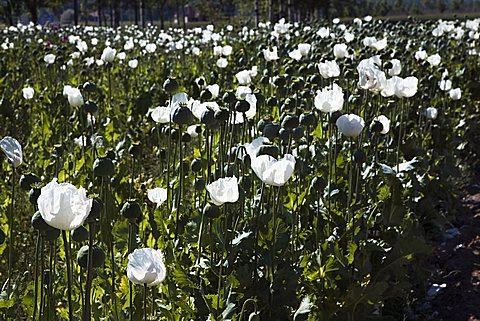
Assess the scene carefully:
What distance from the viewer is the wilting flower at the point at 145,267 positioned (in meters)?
1.75

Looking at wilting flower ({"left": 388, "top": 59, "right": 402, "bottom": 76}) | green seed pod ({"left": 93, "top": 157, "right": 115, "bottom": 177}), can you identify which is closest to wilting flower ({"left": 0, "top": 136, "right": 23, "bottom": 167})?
green seed pod ({"left": 93, "top": 157, "right": 115, "bottom": 177})

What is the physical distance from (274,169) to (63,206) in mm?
709

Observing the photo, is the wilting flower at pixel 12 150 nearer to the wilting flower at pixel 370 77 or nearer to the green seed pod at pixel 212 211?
the green seed pod at pixel 212 211

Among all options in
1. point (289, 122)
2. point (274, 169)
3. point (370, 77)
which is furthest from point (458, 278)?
point (274, 169)

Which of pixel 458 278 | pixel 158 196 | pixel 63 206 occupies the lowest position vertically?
pixel 458 278

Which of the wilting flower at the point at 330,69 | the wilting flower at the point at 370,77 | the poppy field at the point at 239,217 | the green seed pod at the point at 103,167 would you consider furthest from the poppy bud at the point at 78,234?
the wilting flower at the point at 330,69

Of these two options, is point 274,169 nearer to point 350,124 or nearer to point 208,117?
point 208,117

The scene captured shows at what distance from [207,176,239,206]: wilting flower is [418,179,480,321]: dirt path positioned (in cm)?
170

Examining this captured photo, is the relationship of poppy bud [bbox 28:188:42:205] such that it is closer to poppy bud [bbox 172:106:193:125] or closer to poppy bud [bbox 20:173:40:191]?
poppy bud [bbox 20:173:40:191]

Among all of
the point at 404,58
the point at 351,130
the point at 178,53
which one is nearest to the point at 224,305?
the point at 351,130

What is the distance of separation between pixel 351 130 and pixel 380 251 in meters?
0.58

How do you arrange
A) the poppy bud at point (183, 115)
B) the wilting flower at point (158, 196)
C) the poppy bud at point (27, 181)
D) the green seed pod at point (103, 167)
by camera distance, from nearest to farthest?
the green seed pod at point (103, 167) < the poppy bud at point (27, 181) < the poppy bud at point (183, 115) < the wilting flower at point (158, 196)

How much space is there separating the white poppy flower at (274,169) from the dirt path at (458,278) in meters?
1.66

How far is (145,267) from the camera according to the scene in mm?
1746
